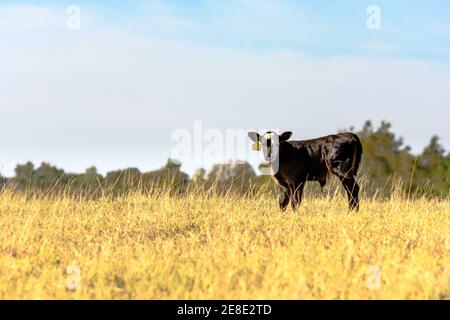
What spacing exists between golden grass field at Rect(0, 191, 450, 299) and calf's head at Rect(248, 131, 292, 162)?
6.11ft

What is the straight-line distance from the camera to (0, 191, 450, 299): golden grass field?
582 cm

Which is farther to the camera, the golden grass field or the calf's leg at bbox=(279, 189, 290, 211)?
the calf's leg at bbox=(279, 189, 290, 211)

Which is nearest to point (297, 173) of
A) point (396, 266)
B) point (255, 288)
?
point (396, 266)

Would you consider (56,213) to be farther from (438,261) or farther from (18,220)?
(438,261)

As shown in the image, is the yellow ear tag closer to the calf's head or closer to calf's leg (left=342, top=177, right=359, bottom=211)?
the calf's head

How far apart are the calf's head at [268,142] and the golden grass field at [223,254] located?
186 cm

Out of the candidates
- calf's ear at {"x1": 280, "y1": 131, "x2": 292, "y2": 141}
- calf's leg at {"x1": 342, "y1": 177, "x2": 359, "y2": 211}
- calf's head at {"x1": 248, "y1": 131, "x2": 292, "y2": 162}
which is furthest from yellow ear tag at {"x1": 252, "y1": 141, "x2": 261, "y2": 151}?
calf's leg at {"x1": 342, "y1": 177, "x2": 359, "y2": 211}

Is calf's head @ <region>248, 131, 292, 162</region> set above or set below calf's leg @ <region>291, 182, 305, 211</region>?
above

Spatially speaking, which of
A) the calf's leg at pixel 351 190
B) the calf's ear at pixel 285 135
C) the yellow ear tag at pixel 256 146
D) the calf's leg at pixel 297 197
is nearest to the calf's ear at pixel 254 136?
the yellow ear tag at pixel 256 146

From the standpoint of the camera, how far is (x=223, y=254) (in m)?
7.07

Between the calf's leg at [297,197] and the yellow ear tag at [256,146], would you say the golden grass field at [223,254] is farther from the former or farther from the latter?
the yellow ear tag at [256,146]

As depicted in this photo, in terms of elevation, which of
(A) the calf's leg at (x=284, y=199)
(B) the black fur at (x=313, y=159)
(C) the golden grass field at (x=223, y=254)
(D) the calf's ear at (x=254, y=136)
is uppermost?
(D) the calf's ear at (x=254, y=136)

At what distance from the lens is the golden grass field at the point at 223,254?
582cm

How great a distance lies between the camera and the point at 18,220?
1035 cm
